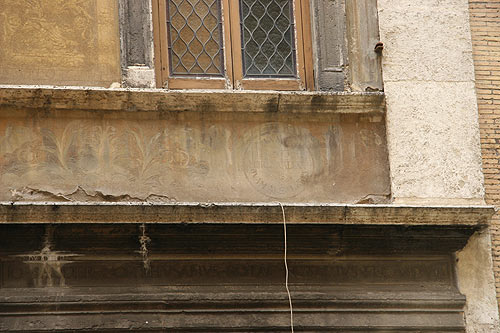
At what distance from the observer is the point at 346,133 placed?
8.42 metres

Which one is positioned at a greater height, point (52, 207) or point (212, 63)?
point (212, 63)

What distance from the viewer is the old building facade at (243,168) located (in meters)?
7.79

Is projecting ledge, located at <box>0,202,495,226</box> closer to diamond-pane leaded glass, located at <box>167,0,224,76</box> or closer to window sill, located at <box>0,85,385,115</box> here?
window sill, located at <box>0,85,385,115</box>

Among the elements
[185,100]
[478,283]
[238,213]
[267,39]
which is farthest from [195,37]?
[478,283]

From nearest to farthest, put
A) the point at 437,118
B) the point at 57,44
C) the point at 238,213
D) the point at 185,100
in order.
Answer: the point at 238,213, the point at 185,100, the point at 57,44, the point at 437,118

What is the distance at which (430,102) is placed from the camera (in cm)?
851

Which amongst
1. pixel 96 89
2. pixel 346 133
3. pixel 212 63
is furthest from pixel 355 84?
pixel 96 89

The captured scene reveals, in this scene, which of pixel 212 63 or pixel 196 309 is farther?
pixel 212 63

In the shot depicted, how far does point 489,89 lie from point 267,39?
67.8 inches

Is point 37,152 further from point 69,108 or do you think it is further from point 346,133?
point 346,133

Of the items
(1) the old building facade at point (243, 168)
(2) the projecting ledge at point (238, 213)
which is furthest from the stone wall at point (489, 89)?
(2) the projecting ledge at point (238, 213)

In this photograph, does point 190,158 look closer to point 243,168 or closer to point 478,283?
point 243,168

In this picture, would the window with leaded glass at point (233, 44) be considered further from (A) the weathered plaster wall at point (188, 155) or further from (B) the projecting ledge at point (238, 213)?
(B) the projecting ledge at point (238, 213)

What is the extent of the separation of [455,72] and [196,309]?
2.64 m
